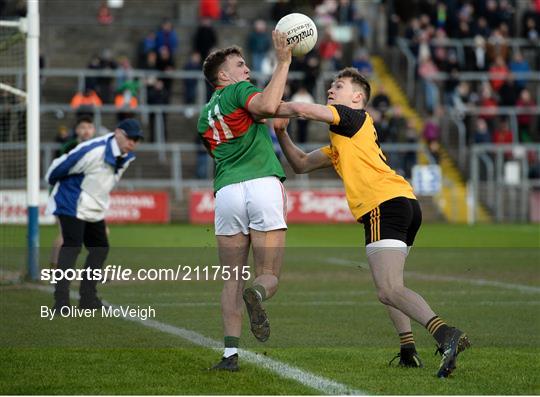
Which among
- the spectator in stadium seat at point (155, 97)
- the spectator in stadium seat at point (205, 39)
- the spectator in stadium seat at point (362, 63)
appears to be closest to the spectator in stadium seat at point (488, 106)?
the spectator in stadium seat at point (362, 63)

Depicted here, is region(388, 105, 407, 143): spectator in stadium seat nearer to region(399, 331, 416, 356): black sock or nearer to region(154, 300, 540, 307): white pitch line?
region(154, 300, 540, 307): white pitch line

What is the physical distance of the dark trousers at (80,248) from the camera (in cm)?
1227

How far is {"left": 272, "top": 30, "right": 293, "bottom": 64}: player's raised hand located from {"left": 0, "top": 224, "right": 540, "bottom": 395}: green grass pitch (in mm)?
2122

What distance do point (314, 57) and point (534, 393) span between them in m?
26.6

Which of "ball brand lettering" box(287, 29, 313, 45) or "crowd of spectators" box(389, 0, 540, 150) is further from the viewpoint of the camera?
"crowd of spectators" box(389, 0, 540, 150)

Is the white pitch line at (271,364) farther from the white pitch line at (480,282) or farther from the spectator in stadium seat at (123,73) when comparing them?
the spectator in stadium seat at (123,73)

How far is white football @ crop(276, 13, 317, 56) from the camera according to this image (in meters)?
8.62

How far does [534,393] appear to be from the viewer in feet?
25.0

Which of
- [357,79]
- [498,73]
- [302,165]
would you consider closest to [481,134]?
[498,73]

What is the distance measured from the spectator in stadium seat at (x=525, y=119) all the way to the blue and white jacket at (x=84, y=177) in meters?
23.8

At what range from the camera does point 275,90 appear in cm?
830

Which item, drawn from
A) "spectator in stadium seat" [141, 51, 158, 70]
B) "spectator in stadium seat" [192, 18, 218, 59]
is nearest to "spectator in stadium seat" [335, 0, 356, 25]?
"spectator in stadium seat" [192, 18, 218, 59]

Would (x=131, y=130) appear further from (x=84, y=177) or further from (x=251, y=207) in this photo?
(x=251, y=207)

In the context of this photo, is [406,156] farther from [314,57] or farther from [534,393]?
[534,393]
